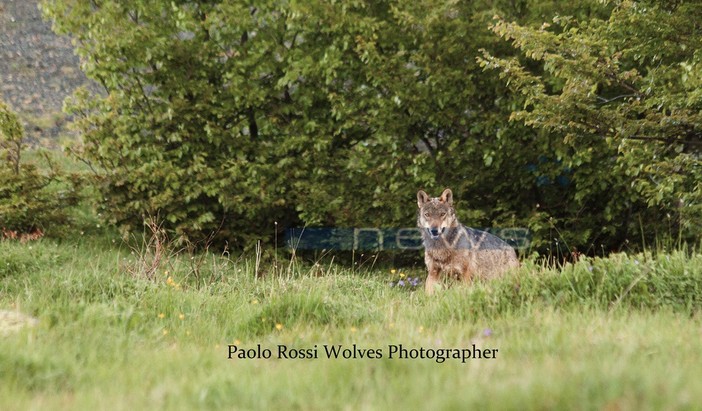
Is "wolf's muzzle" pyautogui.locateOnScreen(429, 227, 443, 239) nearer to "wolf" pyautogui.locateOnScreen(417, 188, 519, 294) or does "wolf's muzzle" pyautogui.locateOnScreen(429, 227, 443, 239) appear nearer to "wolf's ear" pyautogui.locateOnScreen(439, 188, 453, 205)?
"wolf" pyautogui.locateOnScreen(417, 188, 519, 294)

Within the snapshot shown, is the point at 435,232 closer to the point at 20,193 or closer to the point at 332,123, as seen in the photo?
the point at 332,123

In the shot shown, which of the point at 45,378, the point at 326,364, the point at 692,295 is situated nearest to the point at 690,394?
the point at 326,364

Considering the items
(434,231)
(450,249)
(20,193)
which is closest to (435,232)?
(434,231)

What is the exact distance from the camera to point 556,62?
1010 cm

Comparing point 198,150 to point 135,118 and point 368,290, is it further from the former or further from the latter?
point 368,290

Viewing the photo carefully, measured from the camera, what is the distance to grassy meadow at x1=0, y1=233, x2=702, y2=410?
4.27 meters

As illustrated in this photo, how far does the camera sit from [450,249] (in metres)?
10.1

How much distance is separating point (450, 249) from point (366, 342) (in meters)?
4.35

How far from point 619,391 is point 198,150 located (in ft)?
40.5

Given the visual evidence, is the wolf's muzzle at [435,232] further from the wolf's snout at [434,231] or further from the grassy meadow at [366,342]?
the grassy meadow at [366,342]

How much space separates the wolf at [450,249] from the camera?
32.9 ft

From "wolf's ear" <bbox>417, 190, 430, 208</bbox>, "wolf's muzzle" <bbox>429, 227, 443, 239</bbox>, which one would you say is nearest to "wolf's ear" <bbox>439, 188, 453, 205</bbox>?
"wolf's ear" <bbox>417, 190, 430, 208</bbox>

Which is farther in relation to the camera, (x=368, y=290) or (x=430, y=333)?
(x=368, y=290)

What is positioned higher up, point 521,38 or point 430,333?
point 521,38
